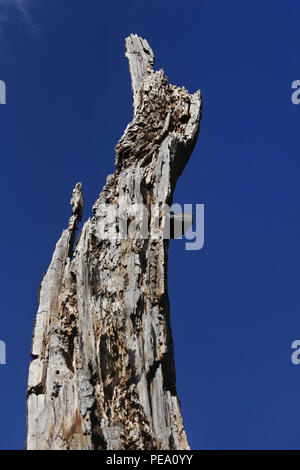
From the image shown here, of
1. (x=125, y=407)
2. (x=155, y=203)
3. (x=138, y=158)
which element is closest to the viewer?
(x=125, y=407)

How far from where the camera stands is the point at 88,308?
26.1 ft

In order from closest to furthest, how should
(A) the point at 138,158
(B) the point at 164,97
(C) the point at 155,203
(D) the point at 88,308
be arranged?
1. (D) the point at 88,308
2. (C) the point at 155,203
3. (A) the point at 138,158
4. (B) the point at 164,97

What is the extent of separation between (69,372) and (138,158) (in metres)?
3.26

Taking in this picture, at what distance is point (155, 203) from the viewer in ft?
29.3

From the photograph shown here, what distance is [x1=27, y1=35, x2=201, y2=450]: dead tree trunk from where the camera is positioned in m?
7.02

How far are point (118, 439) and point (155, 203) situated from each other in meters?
3.22

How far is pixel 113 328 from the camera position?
25.4 feet

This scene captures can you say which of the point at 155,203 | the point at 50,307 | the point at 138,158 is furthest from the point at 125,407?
the point at 138,158

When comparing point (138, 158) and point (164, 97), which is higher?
point (164, 97)

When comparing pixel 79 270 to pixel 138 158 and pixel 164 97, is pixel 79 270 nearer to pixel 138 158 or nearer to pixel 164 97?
pixel 138 158

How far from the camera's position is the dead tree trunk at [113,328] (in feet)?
23.0
